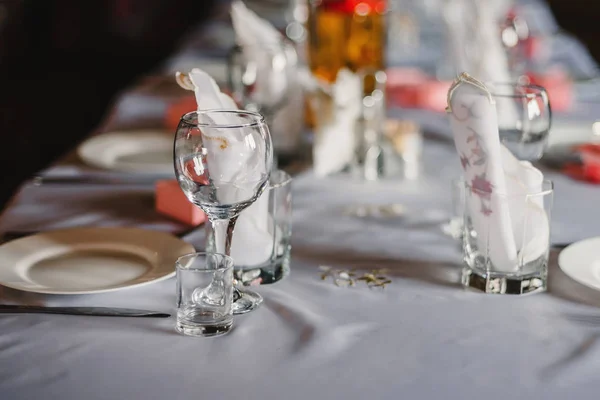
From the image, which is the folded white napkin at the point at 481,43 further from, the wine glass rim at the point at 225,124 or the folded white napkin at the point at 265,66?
the wine glass rim at the point at 225,124

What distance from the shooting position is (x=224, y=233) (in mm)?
899

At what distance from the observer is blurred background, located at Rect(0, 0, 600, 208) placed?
3635mm

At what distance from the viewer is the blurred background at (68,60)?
363cm

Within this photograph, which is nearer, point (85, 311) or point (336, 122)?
point (85, 311)

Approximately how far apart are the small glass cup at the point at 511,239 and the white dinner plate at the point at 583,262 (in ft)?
0.13

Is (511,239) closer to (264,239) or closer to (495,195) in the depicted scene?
(495,195)

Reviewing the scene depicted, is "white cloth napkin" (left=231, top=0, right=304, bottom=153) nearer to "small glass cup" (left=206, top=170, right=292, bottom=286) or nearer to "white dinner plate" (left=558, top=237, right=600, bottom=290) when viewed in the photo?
"small glass cup" (left=206, top=170, right=292, bottom=286)

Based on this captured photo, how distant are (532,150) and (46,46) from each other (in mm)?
4530

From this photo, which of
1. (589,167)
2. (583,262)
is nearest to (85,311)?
(583,262)

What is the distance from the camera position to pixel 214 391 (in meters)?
0.71

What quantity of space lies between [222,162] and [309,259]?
0.90 feet

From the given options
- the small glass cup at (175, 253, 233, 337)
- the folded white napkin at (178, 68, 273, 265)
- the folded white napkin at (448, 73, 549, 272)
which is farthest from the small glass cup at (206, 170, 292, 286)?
the folded white napkin at (448, 73, 549, 272)

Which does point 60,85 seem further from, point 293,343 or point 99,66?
point 293,343

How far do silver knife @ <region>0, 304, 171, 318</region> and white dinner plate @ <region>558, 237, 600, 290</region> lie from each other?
455 millimetres
